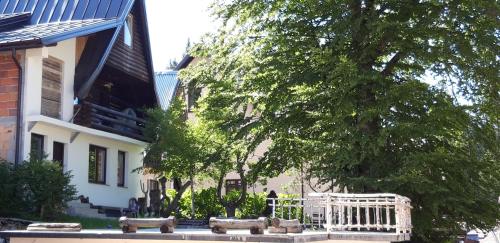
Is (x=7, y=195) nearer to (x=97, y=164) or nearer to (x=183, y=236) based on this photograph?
(x=97, y=164)

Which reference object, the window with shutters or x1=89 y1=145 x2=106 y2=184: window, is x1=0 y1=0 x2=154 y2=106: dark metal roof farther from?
x1=89 y1=145 x2=106 y2=184: window

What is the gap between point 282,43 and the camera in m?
18.1

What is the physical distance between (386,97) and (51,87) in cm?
1163

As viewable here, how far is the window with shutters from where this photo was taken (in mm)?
21422

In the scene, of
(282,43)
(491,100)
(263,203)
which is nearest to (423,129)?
(491,100)

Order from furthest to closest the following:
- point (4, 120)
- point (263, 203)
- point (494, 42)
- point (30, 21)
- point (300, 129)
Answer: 1. point (263, 203)
2. point (30, 21)
3. point (4, 120)
4. point (300, 129)
5. point (494, 42)

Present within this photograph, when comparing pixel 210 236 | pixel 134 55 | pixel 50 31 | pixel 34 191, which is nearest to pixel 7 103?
pixel 50 31

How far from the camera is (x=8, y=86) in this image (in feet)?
66.3

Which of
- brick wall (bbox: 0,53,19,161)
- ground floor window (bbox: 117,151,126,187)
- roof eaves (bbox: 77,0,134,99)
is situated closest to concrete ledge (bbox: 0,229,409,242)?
brick wall (bbox: 0,53,19,161)

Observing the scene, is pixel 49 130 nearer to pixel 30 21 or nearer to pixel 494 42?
pixel 30 21

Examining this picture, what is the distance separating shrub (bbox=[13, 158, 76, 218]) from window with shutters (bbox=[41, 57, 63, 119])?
3.50 meters

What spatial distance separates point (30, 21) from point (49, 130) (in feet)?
16.3

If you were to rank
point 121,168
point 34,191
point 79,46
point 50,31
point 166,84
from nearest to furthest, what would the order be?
point 34,191 → point 50,31 → point 79,46 → point 121,168 → point 166,84

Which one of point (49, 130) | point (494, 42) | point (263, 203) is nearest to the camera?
point (494, 42)
